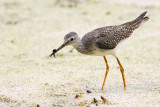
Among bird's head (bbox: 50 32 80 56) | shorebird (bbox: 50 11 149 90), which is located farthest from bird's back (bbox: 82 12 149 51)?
bird's head (bbox: 50 32 80 56)

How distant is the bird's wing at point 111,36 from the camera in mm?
7023

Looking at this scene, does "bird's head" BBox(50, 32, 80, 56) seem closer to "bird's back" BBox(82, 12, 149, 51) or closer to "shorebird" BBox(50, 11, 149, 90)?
"shorebird" BBox(50, 11, 149, 90)

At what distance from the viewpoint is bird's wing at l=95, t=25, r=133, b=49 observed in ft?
23.0

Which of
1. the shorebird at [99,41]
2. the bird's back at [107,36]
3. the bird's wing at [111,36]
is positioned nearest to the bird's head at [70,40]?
the shorebird at [99,41]

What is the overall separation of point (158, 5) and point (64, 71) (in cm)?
697

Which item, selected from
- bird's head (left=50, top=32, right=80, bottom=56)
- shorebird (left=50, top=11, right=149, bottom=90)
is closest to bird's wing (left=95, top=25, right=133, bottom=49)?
shorebird (left=50, top=11, right=149, bottom=90)

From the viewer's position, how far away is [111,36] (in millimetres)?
7324

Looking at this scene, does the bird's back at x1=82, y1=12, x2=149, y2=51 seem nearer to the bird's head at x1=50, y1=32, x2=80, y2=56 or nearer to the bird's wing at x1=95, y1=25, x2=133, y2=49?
the bird's wing at x1=95, y1=25, x2=133, y2=49

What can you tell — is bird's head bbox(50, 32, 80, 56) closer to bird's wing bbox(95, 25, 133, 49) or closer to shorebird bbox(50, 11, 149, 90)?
shorebird bbox(50, 11, 149, 90)

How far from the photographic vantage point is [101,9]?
1373 centimetres

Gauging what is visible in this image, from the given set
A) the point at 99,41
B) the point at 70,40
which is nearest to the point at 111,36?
the point at 99,41

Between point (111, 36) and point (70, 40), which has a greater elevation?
point (111, 36)

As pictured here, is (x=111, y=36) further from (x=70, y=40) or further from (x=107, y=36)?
(x=70, y=40)

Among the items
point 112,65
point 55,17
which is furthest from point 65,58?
point 55,17
